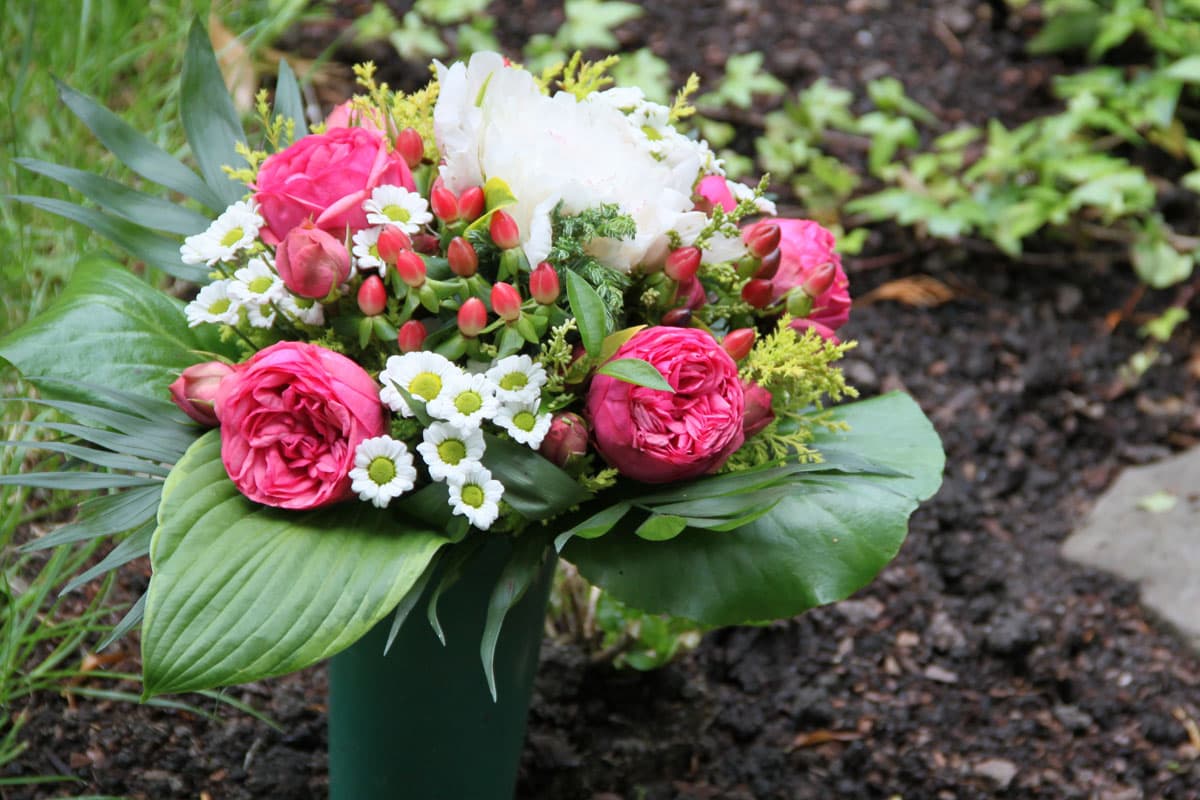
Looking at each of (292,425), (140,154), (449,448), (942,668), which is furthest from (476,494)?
(942,668)

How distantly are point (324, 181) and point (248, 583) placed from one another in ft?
1.06

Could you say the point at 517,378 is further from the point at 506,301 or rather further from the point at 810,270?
the point at 810,270

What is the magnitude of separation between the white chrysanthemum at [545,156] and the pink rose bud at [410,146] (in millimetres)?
20

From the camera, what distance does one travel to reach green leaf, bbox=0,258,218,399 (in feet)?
3.33

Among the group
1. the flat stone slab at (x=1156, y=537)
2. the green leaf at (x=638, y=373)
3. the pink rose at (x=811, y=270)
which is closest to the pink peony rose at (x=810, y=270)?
the pink rose at (x=811, y=270)

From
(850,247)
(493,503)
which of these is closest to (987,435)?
(850,247)

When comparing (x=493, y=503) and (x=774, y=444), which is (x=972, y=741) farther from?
(x=493, y=503)

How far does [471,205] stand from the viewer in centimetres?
99

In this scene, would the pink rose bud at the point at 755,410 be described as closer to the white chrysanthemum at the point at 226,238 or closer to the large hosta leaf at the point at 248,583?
the large hosta leaf at the point at 248,583

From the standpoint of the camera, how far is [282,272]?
96cm

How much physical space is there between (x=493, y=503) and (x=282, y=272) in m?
0.24

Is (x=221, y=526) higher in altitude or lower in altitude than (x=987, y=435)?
higher

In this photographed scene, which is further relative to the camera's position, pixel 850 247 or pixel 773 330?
pixel 850 247

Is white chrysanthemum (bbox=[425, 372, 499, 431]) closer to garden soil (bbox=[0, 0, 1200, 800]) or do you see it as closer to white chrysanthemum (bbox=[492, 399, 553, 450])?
white chrysanthemum (bbox=[492, 399, 553, 450])
